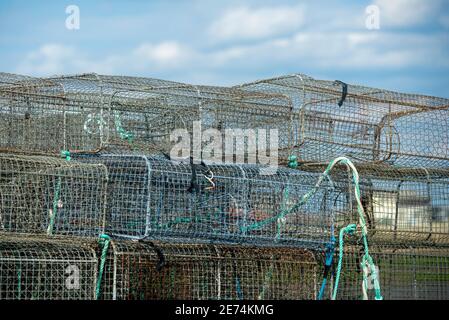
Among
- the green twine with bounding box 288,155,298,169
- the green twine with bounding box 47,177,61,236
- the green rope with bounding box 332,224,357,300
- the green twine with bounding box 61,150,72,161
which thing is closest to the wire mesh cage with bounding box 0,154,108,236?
the green twine with bounding box 47,177,61,236

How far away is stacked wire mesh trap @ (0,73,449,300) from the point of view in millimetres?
5734

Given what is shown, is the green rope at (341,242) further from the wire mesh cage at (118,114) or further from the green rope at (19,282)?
the green rope at (19,282)

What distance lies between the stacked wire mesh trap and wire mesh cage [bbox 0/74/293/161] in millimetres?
12

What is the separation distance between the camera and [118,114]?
643 cm

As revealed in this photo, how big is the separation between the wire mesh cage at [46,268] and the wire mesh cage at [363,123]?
2165 mm

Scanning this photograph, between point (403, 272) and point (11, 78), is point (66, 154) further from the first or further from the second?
point (403, 272)

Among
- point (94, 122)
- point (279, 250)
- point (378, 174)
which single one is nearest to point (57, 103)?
point (94, 122)

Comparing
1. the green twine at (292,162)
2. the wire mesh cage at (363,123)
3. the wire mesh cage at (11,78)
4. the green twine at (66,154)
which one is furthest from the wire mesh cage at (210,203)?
the wire mesh cage at (11,78)

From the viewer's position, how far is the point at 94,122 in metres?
6.38

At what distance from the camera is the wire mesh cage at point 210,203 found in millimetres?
5848

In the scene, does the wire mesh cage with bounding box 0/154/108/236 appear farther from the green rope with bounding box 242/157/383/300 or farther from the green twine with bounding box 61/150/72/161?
the green rope with bounding box 242/157/383/300

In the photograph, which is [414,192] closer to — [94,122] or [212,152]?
[212,152]
